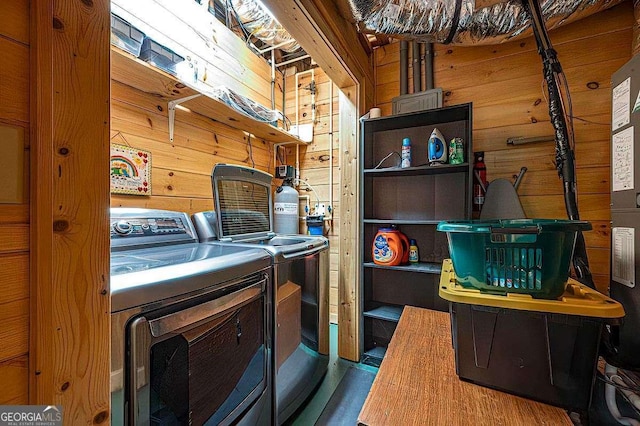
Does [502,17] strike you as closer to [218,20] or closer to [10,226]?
[218,20]

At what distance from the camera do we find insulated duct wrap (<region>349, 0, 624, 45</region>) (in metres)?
1.46

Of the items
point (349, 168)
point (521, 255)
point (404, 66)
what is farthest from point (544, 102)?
point (521, 255)

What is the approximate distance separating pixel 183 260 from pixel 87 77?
621 mm

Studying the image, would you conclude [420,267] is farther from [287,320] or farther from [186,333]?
[186,333]

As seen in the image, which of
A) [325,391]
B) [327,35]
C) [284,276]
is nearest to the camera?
[284,276]

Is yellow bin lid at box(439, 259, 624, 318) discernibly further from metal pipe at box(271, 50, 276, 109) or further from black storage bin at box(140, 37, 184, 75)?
metal pipe at box(271, 50, 276, 109)

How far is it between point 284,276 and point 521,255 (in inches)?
38.1

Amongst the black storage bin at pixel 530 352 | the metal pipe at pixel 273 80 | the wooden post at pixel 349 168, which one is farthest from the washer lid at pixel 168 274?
the metal pipe at pixel 273 80

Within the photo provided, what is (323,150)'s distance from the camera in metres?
2.66

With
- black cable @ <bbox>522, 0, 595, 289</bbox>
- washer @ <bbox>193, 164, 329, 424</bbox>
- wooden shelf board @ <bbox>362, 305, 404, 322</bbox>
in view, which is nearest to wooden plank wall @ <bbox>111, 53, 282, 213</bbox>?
washer @ <bbox>193, 164, 329, 424</bbox>

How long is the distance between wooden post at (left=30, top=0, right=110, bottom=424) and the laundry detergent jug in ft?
5.41

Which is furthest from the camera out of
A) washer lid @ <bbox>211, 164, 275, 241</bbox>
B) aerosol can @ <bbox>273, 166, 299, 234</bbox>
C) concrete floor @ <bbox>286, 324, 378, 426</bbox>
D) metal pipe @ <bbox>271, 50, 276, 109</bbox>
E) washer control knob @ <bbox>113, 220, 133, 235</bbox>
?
metal pipe @ <bbox>271, 50, 276, 109</bbox>

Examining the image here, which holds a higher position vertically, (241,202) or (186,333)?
(241,202)

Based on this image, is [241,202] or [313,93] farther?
[313,93]
